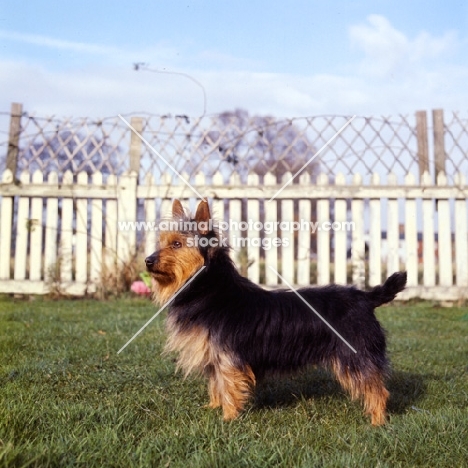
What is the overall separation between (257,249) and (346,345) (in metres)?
4.64

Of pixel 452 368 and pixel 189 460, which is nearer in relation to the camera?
pixel 189 460

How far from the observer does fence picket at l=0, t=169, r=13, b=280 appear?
8.27 meters

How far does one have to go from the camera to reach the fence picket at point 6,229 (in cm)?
827

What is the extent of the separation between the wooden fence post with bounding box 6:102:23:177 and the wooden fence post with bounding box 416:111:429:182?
19.8ft

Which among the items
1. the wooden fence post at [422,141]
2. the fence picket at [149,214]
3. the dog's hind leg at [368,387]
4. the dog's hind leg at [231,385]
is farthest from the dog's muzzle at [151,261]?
the wooden fence post at [422,141]

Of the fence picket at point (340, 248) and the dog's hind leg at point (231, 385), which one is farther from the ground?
the fence picket at point (340, 248)

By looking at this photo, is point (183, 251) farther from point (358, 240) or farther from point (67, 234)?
point (67, 234)

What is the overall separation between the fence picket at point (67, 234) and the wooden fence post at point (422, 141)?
5.15 metres

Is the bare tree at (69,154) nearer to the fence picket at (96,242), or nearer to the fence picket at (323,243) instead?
the fence picket at (96,242)

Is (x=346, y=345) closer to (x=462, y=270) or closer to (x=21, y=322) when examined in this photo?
(x=21, y=322)

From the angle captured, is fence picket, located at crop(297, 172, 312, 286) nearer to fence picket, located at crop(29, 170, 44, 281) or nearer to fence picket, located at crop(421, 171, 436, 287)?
fence picket, located at crop(421, 171, 436, 287)

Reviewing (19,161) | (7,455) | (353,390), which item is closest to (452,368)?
(353,390)

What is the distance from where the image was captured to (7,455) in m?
2.09

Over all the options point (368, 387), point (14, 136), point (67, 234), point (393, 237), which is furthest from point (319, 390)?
point (14, 136)
